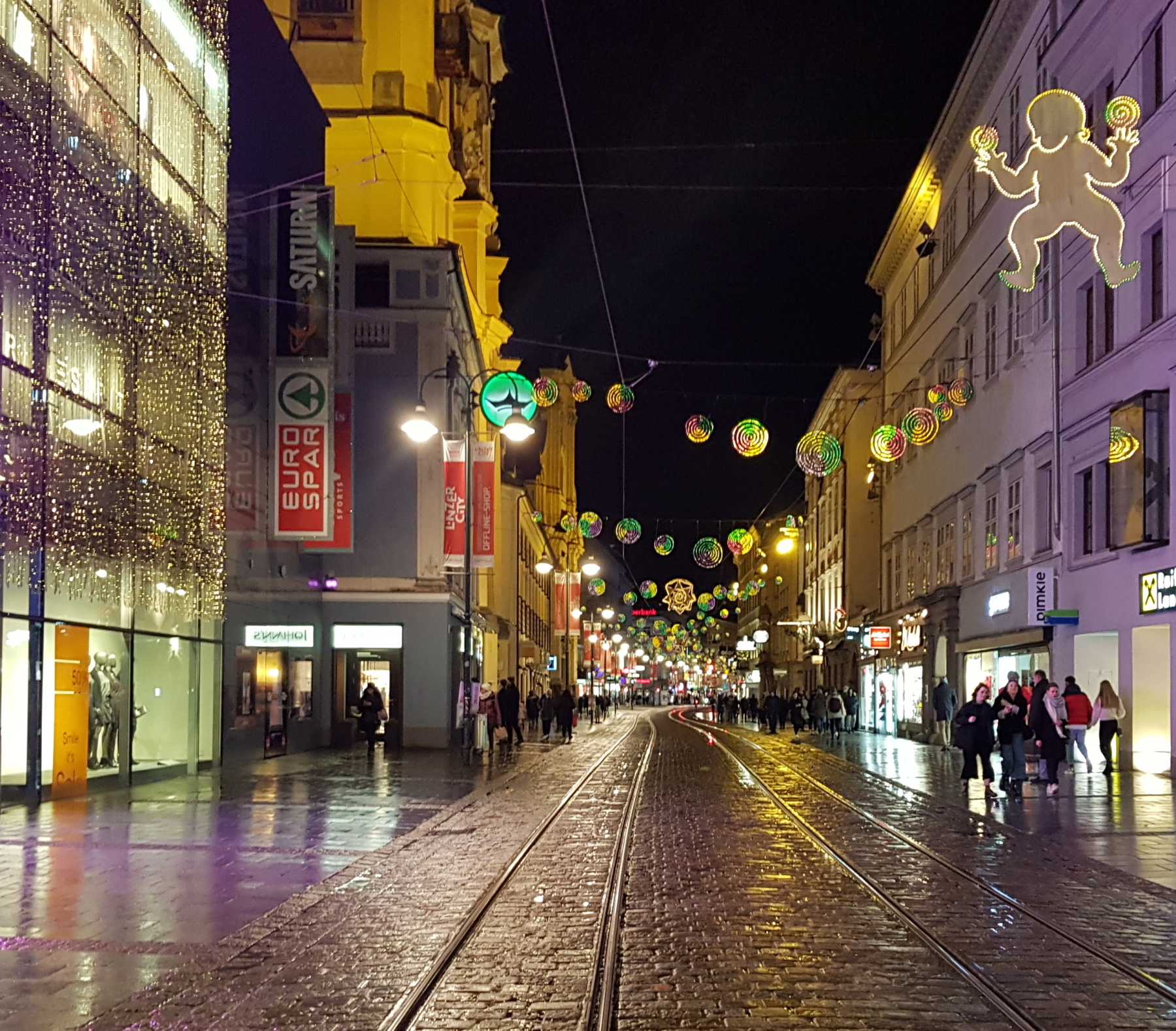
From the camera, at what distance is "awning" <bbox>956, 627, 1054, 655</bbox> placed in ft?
106

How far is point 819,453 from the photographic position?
3403cm

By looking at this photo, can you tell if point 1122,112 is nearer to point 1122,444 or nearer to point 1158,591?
point 1122,444

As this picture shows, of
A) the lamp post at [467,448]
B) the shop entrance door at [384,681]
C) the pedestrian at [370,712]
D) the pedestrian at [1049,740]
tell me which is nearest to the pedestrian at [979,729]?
the pedestrian at [1049,740]

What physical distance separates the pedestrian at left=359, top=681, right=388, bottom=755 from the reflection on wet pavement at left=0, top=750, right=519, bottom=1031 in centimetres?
860

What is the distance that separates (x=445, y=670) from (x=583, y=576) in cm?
7040

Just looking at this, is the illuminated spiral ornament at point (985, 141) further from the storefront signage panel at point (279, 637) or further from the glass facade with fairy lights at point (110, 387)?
the storefront signage panel at point (279, 637)

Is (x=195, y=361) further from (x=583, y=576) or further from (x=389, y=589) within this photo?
(x=583, y=576)

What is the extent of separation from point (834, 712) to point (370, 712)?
1982cm

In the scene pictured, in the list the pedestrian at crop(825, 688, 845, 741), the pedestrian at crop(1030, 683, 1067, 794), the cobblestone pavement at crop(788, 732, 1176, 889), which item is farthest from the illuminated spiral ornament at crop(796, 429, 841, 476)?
the pedestrian at crop(825, 688, 845, 741)

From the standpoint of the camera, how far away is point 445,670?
3762 centimetres

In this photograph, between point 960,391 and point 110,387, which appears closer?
point 110,387

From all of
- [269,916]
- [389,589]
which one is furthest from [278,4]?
[269,916]

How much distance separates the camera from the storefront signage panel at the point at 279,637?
2992 centimetres

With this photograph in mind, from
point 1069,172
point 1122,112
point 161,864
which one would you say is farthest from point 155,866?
point 1122,112
